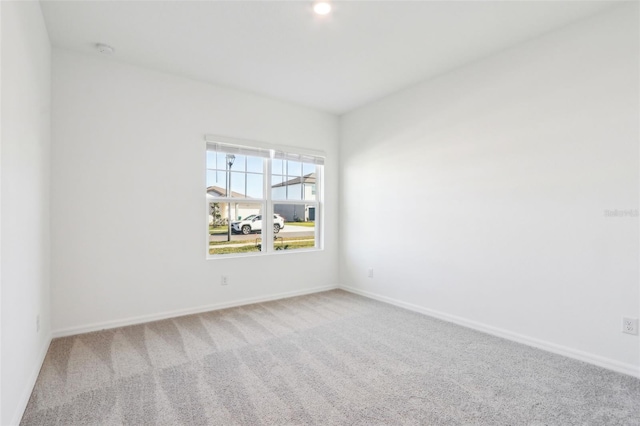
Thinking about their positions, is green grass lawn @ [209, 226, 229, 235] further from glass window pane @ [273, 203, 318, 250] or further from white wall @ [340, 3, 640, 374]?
white wall @ [340, 3, 640, 374]

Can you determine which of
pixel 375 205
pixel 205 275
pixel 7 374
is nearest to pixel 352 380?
pixel 7 374

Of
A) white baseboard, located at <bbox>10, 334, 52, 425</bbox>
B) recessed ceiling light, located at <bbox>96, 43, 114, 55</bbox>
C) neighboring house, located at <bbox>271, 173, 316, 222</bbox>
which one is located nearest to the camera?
white baseboard, located at <bbox>10, 334, 52, 425</bbox>

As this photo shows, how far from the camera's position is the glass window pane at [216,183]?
374 cm

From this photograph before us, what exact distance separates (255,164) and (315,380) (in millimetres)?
2786

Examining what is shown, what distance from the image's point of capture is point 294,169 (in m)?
4.46

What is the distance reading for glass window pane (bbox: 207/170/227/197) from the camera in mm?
3740

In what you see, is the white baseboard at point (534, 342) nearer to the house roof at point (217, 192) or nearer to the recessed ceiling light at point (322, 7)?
the house roof at point (217, 192)

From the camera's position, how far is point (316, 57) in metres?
3.02

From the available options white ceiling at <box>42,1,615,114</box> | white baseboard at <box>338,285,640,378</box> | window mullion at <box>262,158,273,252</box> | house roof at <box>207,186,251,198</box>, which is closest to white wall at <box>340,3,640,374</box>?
white baseboard at <box>338,285,640,378</box>

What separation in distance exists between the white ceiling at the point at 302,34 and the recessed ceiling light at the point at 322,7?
0.05 m

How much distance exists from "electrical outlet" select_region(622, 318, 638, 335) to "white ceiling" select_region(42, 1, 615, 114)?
7.54 ft

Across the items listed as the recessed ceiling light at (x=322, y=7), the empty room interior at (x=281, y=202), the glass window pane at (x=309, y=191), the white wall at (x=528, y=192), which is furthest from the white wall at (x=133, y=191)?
the white wall at (x=528, y=192)

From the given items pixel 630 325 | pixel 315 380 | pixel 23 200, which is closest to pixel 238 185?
pixel 23 200

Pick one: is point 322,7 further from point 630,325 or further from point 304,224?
point 630,325
